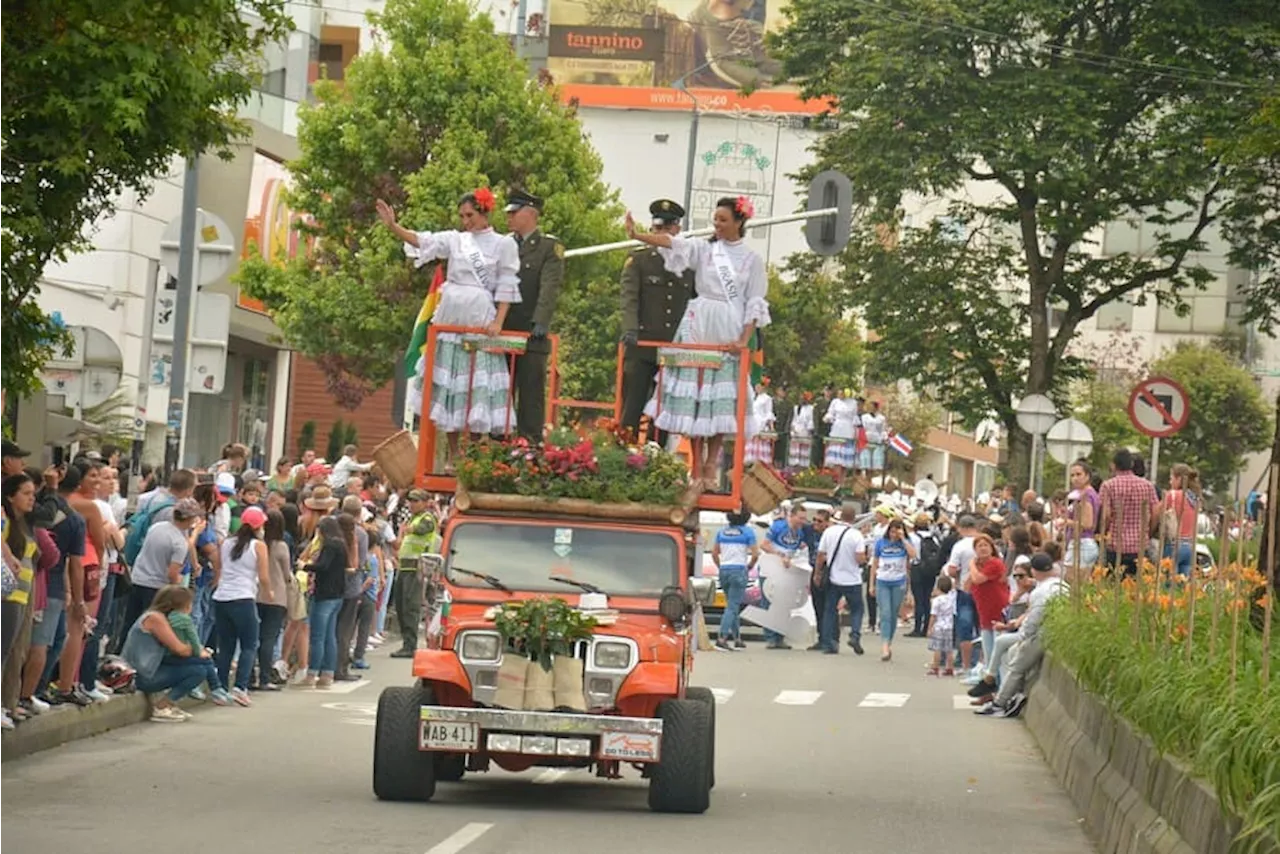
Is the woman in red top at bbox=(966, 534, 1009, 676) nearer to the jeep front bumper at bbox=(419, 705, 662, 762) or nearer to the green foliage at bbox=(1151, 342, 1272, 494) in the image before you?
the jeep front bumper at bbox=(419, 705, 662, 762)

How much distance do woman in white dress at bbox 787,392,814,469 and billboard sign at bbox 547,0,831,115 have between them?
48028 millimetres

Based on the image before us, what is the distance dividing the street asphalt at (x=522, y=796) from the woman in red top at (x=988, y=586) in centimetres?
306

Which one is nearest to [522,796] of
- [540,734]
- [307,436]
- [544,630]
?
[540,734]

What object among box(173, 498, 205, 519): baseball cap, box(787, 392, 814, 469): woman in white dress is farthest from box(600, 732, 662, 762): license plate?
box(787, 392, 814, 469): woman in white dress

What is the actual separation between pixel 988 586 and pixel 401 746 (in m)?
13.7

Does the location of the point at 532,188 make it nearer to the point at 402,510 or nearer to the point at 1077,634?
the point at 402,510

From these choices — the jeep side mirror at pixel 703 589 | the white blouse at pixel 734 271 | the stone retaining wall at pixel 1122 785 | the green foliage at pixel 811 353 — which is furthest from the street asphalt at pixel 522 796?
the green foliage at pixel 811 353

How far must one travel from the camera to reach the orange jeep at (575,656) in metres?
15.9

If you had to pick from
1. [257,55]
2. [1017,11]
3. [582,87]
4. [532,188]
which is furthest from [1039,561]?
[582,87]

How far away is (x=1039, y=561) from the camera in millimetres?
25828

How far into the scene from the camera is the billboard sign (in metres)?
104

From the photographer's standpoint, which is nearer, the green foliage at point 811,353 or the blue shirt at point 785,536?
the blue shirt at point 785,536

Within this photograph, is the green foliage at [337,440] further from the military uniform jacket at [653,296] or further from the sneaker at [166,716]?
the military uniform jacket at [653,296]

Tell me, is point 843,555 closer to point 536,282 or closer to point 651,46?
point 536,282
